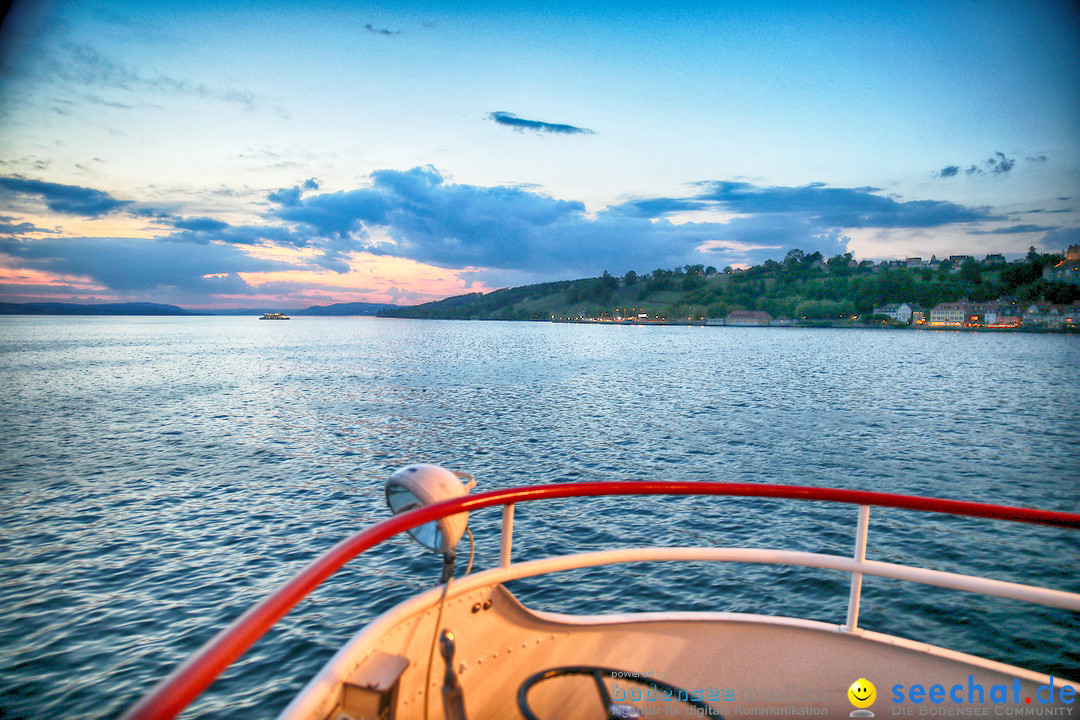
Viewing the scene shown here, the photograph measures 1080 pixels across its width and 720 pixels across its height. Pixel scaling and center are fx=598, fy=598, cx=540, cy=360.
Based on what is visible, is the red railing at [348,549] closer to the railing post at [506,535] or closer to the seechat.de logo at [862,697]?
the railing post at [506,535]

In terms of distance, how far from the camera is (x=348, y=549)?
2.09 m

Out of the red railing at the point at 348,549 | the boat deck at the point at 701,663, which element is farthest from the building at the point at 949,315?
the red railing at the point at 348,549

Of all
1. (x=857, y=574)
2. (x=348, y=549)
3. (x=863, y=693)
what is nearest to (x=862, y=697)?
(x=863, y=693)

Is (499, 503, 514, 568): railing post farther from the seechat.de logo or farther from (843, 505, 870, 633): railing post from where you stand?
the seechat.de logo

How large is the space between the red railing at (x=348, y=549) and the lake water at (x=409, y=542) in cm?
585

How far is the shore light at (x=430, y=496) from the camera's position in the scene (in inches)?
105

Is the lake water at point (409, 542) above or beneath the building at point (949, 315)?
beneath

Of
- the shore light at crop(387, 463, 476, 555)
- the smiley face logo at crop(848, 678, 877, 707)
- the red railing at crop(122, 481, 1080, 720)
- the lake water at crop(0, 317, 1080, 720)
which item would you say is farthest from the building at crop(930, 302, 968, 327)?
the shore light at crop(387, 463, 476, 555)

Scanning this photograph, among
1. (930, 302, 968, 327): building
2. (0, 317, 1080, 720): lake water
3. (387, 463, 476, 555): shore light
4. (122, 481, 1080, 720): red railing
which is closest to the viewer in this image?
(122, 481, 1080, 720): red railing

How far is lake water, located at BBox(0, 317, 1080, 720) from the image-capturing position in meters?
8.45

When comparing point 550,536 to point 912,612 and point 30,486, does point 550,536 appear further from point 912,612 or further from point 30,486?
point 30,486

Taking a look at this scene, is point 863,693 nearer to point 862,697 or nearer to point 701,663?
point 862,697

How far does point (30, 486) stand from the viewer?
1678 cm

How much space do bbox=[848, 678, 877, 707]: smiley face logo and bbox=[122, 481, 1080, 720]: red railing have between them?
1.01 m
